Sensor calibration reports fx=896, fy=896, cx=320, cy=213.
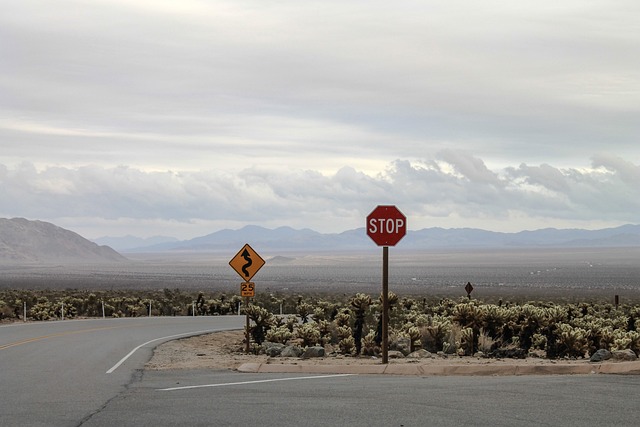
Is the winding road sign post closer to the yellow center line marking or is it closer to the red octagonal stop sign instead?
the red octagonal stop sign

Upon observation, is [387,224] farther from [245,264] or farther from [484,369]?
[245,264]

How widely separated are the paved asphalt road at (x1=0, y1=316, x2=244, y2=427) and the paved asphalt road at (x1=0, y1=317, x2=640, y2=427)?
0.04 meters

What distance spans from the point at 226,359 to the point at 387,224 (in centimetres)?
658

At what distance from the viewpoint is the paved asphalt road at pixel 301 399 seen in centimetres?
1119

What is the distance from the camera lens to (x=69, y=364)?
20.2 m

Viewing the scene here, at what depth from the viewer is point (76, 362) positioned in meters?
20.8

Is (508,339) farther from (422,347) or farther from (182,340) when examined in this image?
(182,340)

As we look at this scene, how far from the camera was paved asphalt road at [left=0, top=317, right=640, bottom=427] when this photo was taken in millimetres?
11188

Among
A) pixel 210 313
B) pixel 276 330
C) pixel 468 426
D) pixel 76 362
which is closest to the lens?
pixel 468 426

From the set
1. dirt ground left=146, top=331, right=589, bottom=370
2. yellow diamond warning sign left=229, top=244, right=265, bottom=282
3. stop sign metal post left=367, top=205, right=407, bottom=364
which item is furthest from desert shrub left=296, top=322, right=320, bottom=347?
stop sign metal post left=367, top=205, right=407, bottom=364

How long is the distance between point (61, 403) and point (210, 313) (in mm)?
39436

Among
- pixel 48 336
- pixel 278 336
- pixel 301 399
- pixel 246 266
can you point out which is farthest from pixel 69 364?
pixel 48 336

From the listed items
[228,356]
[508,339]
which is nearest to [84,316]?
[228,356]

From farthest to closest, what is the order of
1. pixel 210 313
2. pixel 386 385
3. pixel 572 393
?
pixel 210 313, pixel 386 385, pixel 572 393
